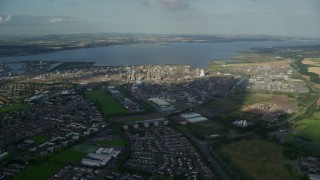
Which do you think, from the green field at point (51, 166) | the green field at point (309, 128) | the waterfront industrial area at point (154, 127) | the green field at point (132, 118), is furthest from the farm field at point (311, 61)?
the green field at point (51, 166)

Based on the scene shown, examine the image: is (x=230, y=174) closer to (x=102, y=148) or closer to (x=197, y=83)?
(x=102, y=148)

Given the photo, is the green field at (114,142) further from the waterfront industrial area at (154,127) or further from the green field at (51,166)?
the green field at (51,166)

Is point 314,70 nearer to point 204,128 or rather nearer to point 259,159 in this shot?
point 204,128

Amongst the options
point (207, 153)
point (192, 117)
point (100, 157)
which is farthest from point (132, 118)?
point (207, 153)

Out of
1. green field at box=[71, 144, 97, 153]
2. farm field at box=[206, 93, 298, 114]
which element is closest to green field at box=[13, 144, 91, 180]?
green field at box=[71, 144, 97, 153]

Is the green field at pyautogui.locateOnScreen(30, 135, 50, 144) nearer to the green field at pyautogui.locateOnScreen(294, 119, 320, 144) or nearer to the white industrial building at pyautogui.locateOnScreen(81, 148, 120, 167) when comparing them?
the white industrial building at pyautogui.locateOnScreen(81, 148, 120, 167)

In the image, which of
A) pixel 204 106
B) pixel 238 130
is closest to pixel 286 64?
pixel 204 106
